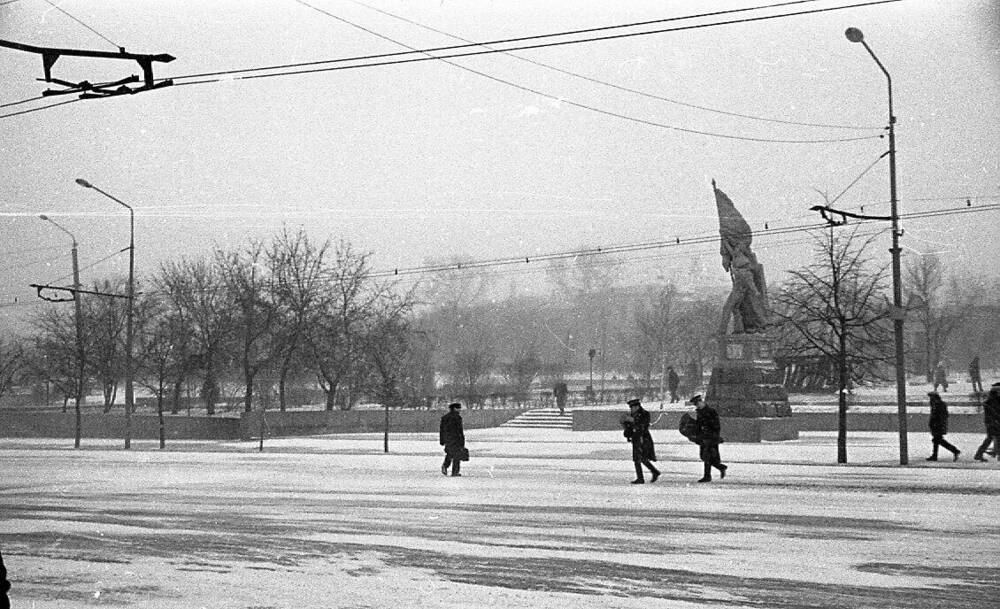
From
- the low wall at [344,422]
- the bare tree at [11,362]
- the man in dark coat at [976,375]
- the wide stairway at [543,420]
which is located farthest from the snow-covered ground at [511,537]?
the bare tree at [11,362]

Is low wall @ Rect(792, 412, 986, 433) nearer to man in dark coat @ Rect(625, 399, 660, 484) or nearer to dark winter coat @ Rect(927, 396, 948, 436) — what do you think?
dark winter coat @ Rect(927, 396, 948, 436)

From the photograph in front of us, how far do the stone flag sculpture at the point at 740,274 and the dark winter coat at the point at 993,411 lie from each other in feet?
39.7

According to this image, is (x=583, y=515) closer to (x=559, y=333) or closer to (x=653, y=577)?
(x=653, y=577)

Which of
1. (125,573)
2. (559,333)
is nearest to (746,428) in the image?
(125,573)

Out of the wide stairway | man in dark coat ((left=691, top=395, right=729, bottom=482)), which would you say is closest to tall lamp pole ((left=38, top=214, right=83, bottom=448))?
the wide stairway

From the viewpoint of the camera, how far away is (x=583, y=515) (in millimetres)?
15070

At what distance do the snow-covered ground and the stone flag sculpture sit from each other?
1074 centimetres

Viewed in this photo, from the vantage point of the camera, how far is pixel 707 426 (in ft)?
67.9

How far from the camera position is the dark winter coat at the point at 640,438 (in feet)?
66.4

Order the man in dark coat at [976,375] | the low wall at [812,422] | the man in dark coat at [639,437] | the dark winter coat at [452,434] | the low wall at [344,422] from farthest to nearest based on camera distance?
the man in dark coat at [976,375] < the low wall at [344,422] < the low wall at [812,422] < the dark winter coat at [452,434] < the man in dark coat at [639,437]

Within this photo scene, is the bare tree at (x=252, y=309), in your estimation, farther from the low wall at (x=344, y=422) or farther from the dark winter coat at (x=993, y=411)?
the dark winter coat at (x=993, y=411)

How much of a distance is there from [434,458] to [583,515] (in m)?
15.1

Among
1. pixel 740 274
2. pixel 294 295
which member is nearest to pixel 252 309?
pixel 294 295

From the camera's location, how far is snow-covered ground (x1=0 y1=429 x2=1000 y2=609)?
922 centimetres
